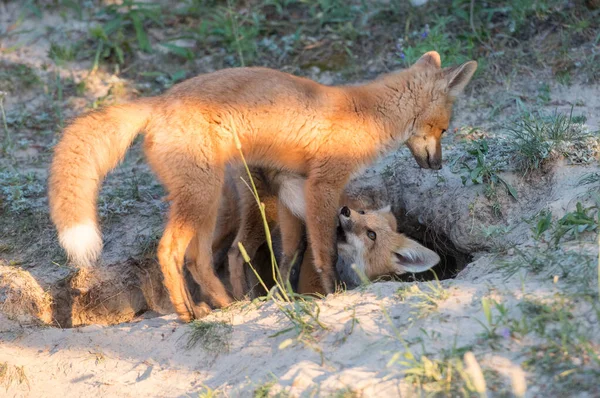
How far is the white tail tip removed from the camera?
4316mm

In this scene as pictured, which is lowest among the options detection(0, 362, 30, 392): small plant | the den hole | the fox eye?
the den hole

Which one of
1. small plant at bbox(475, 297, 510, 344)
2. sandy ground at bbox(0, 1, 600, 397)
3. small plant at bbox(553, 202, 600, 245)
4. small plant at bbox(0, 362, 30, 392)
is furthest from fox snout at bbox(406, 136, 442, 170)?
small plant at bbox(0, 362, 30, 392)

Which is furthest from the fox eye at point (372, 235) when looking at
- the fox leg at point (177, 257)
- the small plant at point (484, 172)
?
the fox leg at point (177, 257)

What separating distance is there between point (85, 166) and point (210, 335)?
1.42 meters

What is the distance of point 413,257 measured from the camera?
5.52m

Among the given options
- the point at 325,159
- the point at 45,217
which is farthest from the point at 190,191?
the point at 45,217

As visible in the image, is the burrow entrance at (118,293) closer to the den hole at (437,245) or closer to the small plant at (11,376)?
the den hole at (437,245)

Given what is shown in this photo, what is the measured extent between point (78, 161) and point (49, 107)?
3.53 metres

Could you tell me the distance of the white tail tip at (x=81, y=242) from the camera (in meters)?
4.32

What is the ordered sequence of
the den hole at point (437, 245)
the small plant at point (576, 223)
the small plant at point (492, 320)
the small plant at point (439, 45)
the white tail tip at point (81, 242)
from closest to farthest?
the small plant at point (492, 320), the small plant at point (576, 223), the white tail tip at point (81, 242), the den hole at point (437, 245), the small plant at point (439, 45)

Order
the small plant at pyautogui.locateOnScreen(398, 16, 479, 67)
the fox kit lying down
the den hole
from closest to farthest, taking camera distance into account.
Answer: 1. the fox kit lying down
2. the den hole
3. the small plant at pyautogui.locateOnScreen(398, 16, 479, 67)

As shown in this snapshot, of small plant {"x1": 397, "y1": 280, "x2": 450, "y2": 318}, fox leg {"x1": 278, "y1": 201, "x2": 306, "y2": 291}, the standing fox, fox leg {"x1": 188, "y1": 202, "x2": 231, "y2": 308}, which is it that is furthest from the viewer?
fox leg {"x1": 278, "y1": 201, "x2": 306, "y2": 291}

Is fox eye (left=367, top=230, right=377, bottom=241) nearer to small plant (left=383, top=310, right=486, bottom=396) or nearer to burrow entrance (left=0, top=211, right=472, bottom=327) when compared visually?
burrow entrance (left=0, top=211, right=472, bottom=327)

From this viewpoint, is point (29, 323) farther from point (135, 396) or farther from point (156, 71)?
point (156, 71)
